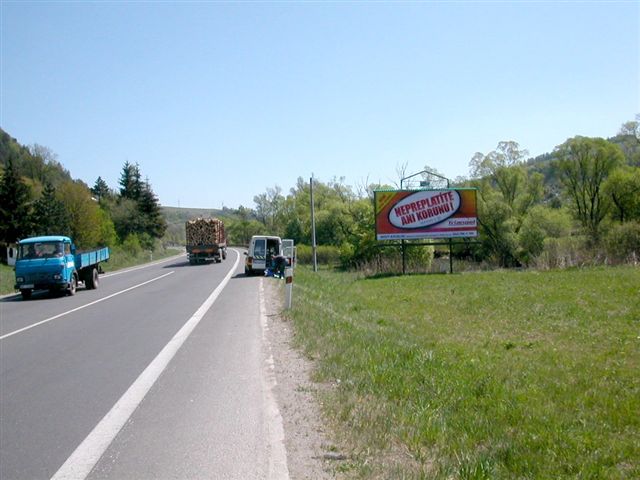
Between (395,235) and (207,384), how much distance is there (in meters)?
28.8

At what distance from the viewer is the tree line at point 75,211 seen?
57688 mm

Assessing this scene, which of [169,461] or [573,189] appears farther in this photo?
[573,189]

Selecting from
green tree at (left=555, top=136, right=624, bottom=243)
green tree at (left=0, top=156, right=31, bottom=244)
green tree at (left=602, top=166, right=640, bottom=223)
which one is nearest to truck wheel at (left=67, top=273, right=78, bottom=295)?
green tree at (left=0, top=156, right=31, bottom=244)

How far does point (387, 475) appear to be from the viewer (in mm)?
4426

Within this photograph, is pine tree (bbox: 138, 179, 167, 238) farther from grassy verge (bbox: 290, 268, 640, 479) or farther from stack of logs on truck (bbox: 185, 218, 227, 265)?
grassy verge (bbox: 290, 268, 640, 479)

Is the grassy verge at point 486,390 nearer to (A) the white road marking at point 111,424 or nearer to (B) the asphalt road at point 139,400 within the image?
(B) the asphalt road at point 139,400

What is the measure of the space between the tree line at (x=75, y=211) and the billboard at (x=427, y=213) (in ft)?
124

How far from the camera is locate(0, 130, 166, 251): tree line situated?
5769 cm

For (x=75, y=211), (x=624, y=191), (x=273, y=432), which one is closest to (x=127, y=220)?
(x=75, y=211)

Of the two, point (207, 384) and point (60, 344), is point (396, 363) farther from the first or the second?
point (60, 344)

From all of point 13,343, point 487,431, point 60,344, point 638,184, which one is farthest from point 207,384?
point 638,184

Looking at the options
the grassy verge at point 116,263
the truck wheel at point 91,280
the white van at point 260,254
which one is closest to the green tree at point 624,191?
the white van at point 260,254

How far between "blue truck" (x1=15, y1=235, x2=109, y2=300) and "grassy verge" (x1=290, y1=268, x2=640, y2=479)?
11.7 m

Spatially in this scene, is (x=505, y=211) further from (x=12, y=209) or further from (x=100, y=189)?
(x=100, y=189)
